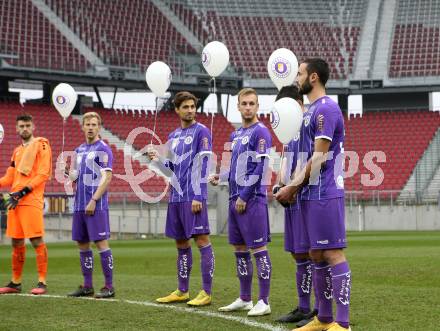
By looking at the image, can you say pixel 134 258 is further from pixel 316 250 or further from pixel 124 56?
pixel 124 56

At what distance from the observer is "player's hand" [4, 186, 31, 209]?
911 cm

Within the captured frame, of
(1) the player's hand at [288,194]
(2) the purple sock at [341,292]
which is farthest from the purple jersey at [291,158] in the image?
(2) the purple sock at [341,292]

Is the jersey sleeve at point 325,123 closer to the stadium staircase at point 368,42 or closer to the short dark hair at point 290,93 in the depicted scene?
the short dark hair at point 290,93

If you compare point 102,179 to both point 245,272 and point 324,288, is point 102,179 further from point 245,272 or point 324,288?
point 324,288

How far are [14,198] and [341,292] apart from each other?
193 inches

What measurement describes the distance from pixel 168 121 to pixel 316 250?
31.0 metres

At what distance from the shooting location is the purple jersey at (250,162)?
736 centimetres

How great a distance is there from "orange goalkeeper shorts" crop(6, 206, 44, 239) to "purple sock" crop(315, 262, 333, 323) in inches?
175

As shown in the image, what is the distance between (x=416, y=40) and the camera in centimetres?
4097

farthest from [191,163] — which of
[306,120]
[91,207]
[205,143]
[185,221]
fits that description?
[306,120]

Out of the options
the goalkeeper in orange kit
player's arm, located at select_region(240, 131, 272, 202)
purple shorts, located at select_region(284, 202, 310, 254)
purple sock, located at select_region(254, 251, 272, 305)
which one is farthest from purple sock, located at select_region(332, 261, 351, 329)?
the goalkeeper in orange kit

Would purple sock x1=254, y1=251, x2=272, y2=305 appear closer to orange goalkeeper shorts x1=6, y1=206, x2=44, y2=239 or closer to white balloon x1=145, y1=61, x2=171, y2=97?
white balloon x1=145, y1=61, x2=171, y2=97

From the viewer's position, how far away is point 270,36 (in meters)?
41.8

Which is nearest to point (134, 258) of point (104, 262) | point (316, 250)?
point (104, 262)
